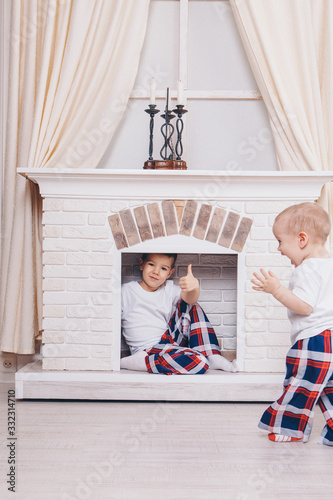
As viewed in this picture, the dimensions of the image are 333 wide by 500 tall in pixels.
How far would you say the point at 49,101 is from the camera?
263 cm

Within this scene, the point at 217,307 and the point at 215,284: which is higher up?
the point at 215,284

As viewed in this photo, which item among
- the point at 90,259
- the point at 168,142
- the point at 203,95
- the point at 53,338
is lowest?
the point at 53,338

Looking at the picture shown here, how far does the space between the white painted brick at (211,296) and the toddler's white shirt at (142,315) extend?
0.73 ft

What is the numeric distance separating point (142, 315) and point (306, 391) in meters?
0.99

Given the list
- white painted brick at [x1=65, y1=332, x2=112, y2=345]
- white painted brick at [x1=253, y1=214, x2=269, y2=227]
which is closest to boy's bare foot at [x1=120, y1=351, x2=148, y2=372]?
white painted brick at [x1=65, y1=332, x2=112, y2=345]

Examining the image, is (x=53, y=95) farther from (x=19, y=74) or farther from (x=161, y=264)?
(x=161, y=264)

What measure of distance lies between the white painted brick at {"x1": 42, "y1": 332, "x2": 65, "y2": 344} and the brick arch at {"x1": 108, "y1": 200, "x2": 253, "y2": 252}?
0.47 meters

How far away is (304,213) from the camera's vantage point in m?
1.88

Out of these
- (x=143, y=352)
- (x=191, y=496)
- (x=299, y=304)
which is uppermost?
(x=299, y=304)

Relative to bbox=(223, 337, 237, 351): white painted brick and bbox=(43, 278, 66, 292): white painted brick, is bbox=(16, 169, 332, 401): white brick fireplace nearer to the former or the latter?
bbox=(43, 278, 66, 292): white painted brick

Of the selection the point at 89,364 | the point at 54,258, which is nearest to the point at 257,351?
the point at 89,364

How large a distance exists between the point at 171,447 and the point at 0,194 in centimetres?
159

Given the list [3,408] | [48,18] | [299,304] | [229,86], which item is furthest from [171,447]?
[48,18]

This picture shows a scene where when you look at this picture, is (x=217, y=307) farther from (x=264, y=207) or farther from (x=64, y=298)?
(x=64, y=298)
